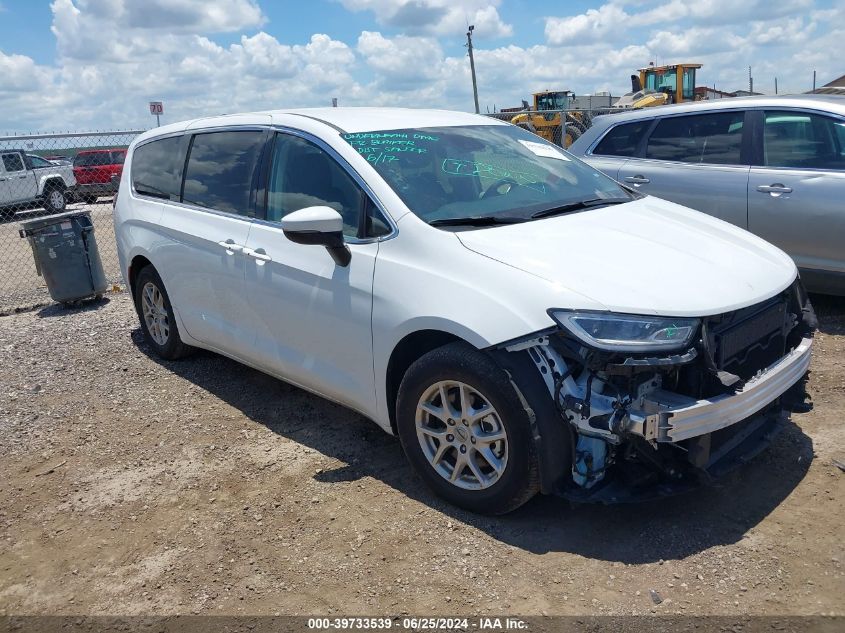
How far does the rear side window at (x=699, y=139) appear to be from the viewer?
241 inches

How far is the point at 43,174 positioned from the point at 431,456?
62.8ft

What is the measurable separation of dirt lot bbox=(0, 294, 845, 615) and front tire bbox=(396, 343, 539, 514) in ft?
0.58

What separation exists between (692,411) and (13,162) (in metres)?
19.4

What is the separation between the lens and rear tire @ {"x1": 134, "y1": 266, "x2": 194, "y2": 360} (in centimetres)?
547

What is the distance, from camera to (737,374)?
3.17 metres

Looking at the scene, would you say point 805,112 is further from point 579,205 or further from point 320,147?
point 320,147

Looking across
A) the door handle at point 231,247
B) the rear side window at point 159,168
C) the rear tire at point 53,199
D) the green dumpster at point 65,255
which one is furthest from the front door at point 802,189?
the rear tire at point 53,199

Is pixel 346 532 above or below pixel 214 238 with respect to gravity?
below

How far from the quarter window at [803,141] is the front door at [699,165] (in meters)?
0.22

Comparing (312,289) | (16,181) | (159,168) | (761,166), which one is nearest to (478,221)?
(312,289)

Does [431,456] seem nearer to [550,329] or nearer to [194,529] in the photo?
[550,329]

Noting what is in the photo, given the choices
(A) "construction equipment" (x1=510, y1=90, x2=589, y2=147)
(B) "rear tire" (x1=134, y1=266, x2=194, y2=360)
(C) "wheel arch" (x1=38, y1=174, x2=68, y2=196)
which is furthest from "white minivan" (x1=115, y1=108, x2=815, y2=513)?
(C) "wheel arch" (x1=38, y1=174, x2=68, y2=196)

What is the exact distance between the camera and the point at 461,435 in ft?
10.7

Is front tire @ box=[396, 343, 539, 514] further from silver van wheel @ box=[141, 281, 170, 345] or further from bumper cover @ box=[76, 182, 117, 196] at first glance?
bumper cover @ box=[76, 182, 117, 196]
